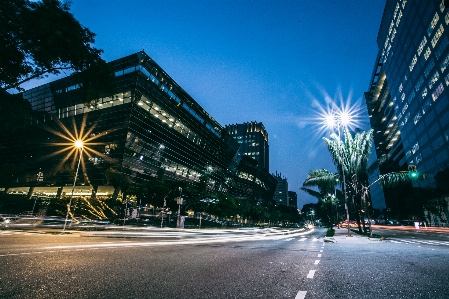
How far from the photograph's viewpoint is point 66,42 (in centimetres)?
1071

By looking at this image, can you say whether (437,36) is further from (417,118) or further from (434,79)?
(417,118)

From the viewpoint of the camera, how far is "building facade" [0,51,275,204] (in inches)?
2147

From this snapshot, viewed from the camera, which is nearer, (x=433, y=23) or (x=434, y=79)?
(x=433, y=23)

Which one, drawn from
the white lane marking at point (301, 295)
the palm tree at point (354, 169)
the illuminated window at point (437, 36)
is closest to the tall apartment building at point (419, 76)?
the illuminated window at point (437, 36)

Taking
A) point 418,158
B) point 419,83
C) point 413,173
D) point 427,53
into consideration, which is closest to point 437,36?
point 427,53

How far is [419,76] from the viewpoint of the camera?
210 ft

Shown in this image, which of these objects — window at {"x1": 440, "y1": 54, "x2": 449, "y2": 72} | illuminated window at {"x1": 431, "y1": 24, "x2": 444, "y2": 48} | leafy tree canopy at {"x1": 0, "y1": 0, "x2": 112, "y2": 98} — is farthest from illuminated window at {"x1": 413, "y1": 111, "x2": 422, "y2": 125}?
leafy tree canopy at {"x1": 0, "y1": 0, "x2": 112, "y2": 98}

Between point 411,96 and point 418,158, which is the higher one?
point 411,96

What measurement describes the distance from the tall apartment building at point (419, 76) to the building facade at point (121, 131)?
207 feet

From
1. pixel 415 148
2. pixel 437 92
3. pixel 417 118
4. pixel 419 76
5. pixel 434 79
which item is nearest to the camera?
pixel 437 92

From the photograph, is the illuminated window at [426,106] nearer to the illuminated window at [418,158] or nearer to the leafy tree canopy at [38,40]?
the illuminated window at [418,158]

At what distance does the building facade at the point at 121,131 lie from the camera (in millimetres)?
54531

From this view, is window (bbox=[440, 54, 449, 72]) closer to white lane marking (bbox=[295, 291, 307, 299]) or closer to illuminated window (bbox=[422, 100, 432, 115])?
illuminated window (bbox=[422, 100, 432, 115])

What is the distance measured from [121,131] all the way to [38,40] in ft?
154
